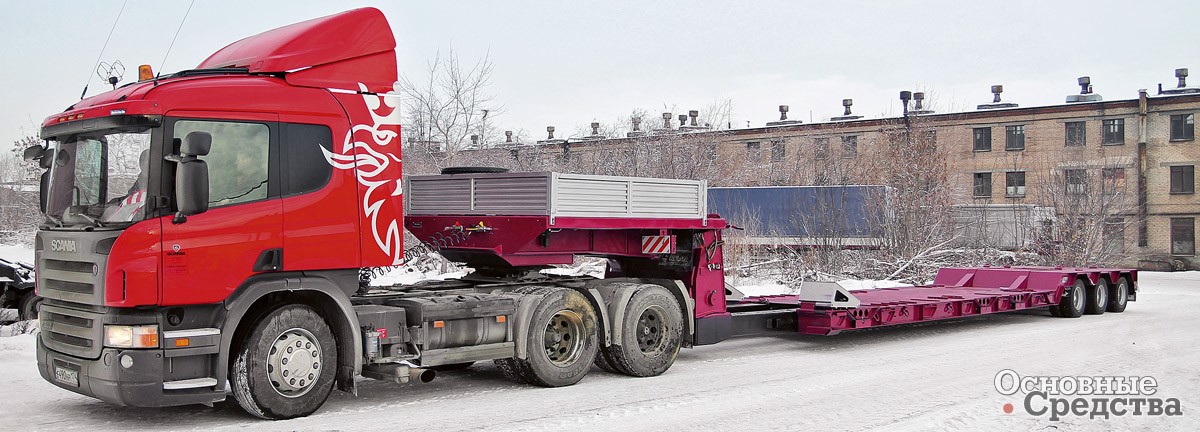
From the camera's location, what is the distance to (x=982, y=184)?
5122 centimetres

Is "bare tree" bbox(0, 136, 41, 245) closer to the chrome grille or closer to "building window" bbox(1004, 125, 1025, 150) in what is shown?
the chrome grille

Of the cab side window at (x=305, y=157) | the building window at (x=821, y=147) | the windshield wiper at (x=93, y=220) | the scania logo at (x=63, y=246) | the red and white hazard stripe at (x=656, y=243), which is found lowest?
the red and white hazard stripe at (x=656, y=243)

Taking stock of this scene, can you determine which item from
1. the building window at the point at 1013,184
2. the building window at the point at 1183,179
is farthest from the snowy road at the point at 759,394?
the building window at the point at 1013,184

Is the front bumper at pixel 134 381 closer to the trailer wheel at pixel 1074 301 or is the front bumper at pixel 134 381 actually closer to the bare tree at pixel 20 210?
the trailer wheel at pixel 1074 301

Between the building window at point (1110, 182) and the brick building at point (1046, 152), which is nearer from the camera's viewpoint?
the building window at point (1110, 182)

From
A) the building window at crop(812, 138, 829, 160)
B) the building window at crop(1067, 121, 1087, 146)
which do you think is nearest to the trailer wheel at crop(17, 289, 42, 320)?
the building window at crop(812, 138, 829, 160)

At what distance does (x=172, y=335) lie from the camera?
711 centimetres

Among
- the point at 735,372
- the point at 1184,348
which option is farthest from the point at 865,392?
the point at 1184,348

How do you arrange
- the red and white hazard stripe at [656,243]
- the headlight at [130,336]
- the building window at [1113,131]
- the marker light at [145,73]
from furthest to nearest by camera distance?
the building window at [1113,131] → the red and white hazard stripe at [656,243] → the marker light at [145,73] → the headlight at [130,336]

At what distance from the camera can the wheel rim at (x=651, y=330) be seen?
10500mm

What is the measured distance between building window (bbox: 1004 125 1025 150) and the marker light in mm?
49187

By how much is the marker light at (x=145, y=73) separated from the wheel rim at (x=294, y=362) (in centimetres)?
255

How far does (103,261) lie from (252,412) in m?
1.62

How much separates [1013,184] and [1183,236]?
26.7 ft
